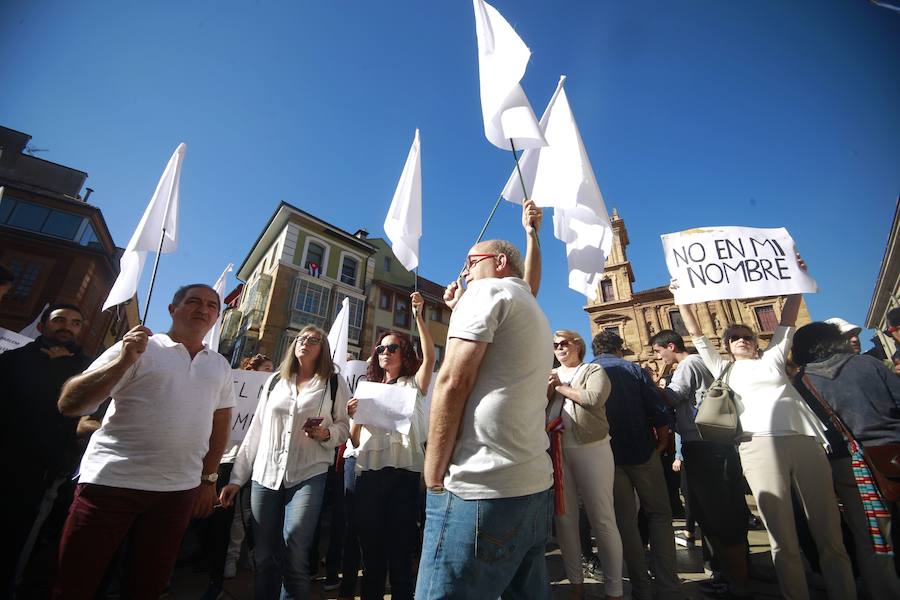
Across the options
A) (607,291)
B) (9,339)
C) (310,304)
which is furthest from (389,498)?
(607,291)

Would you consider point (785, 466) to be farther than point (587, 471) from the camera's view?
No

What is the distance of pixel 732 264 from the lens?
4.01 m

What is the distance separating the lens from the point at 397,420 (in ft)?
8.83

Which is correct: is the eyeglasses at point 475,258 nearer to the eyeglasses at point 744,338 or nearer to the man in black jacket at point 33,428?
the eyeglasses at point 744,338

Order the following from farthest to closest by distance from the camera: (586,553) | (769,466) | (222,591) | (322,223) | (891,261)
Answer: (891,261), (322,223), (586,553), (222,591), (769,466)

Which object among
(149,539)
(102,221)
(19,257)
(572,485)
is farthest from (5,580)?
(102,221)

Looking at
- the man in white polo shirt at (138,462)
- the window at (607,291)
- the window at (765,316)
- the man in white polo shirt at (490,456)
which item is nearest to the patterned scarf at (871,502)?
the man in white polo shirt at (490,456)

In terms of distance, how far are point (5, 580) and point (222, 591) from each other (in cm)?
139

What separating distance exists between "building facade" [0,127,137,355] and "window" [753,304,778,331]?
1627 inches

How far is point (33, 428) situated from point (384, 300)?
20991 millimetres

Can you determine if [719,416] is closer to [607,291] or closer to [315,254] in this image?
[315,254]

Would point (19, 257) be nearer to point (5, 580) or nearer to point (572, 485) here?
point (5, 580)

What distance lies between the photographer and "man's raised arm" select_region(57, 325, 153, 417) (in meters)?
1.88

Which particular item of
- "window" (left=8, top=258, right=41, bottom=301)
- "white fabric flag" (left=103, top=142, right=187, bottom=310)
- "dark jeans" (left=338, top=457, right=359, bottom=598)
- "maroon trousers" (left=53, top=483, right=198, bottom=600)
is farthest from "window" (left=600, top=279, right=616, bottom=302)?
"window" (left=8, top=258, right=41, bottom=301)
